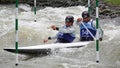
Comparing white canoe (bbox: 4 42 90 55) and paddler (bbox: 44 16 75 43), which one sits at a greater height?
paddler (bbox: 44 16 75 43)

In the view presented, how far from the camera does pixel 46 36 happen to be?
1408 cm

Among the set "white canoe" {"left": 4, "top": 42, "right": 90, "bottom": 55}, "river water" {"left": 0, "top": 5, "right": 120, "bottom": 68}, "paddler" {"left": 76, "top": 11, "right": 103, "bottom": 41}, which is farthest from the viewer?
"paddler" {"left": 76, "top": 11, "right": 103, "bottom": 41}

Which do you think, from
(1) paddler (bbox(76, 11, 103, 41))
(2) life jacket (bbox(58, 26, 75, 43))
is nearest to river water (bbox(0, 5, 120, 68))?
(1) paddler (bbox(76, 11, 103, 41))

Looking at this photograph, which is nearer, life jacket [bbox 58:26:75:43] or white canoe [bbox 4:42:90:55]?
white canoe [bbox 4:42:90:55]

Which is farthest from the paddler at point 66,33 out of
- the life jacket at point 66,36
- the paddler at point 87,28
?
the paddler at point 87,28

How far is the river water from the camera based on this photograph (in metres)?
10.0

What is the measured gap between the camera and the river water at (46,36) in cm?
1002

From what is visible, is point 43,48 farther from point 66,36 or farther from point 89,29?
point 89,29

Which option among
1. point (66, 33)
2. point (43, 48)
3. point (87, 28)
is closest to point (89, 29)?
point (87, 28)

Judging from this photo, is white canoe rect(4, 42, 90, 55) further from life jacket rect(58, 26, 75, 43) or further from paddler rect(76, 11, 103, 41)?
paddler rect(76, 11, 103, 41)

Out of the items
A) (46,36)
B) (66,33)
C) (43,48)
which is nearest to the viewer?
(43,48)

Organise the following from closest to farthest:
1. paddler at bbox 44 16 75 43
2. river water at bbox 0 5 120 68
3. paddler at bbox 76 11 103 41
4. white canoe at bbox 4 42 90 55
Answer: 1. river water at bbox 0 5 120 68
2. white canoe at bbox 4 42 90 55
3. paddler at bbox 44 16 75 43
4. paddler at bbox 76 11 103 41

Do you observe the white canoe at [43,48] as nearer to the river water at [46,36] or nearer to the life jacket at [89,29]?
the river water at [46,36]

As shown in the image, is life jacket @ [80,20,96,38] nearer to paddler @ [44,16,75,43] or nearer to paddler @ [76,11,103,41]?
paddler @ [76,11,103,41]
